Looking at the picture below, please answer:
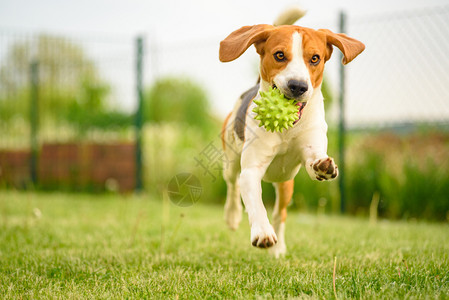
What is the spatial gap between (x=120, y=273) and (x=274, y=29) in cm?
171

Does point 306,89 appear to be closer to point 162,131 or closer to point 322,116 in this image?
point 322,116

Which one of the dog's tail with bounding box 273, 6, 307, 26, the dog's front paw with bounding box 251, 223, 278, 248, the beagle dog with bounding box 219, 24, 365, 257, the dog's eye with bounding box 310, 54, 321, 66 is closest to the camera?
the dog's front paw with bounding box 251, 223, 278, 248

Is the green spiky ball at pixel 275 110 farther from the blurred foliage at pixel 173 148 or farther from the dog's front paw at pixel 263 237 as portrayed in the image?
the blurred foliage at pixel 173 148

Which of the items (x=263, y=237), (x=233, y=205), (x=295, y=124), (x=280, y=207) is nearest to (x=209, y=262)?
(x=233, y=205)

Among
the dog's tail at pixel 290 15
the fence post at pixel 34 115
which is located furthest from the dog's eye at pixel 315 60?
the fence post at pixel 34 115

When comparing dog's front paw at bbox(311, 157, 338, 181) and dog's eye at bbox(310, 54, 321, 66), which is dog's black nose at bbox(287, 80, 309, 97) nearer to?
dog's eye at bbox(310, 54, 321, 66)

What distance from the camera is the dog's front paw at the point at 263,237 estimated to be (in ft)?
6.47

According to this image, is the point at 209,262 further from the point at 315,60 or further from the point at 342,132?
the point at 342,132

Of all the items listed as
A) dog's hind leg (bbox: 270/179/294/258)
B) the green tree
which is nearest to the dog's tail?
dog's hind leg (bbox: 270/179/294/258)

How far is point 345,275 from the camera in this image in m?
2.55

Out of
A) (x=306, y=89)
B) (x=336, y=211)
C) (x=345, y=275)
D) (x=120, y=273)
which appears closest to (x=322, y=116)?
(x=306, y=89)

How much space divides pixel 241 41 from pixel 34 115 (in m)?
8.49

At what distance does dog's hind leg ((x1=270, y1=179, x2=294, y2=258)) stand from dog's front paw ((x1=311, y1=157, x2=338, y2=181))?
3.01ft

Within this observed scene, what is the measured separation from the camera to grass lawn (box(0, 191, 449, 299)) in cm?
229
